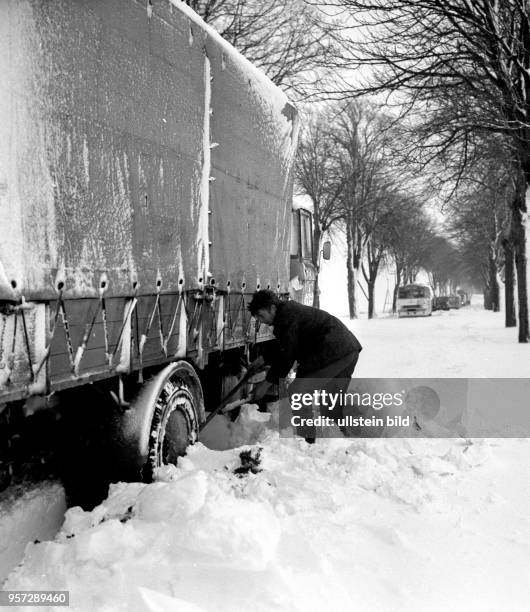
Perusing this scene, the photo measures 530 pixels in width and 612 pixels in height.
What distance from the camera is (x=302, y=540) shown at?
10.7ft

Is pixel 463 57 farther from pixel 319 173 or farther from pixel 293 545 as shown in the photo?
pixel 319 173

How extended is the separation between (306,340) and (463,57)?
23.5 feet

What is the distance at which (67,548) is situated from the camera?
3021 mm

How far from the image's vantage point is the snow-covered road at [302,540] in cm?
279

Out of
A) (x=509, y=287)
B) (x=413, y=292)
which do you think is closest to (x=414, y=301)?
(x=413, y=292)

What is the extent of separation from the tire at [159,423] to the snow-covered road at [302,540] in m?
0.14

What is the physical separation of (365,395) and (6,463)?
11.9ft

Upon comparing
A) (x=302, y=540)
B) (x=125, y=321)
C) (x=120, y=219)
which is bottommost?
(x=302, y=540)

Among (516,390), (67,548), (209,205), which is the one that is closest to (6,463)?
(67,548)

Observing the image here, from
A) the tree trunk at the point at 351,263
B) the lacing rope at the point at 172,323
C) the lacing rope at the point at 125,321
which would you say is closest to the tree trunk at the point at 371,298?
the tree trunk at the point at 351,263

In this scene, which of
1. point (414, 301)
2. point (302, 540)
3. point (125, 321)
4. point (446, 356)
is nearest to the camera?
point (302, 540)

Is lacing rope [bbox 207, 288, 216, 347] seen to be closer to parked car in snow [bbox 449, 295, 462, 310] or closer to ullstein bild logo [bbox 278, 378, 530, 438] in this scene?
ullstein bild logo [bbox 278, 378, 530, 438]

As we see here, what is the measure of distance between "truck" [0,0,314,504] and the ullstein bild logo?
0.89 metres

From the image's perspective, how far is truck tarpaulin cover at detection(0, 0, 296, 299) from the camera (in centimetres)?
288
